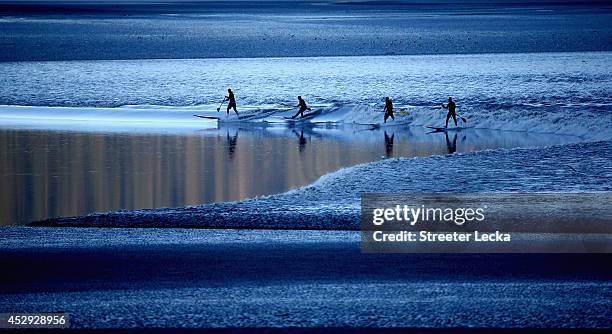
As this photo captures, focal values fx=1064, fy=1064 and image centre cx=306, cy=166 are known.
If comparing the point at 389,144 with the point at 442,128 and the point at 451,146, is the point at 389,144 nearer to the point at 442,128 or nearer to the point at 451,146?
the point at 451,146

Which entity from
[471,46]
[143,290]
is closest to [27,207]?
[143,290]

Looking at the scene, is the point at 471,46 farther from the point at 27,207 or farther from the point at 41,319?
the point at 41,319

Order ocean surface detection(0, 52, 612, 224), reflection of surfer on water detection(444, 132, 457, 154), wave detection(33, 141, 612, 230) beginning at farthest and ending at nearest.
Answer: reflection of surfer on water detection(444, 132, 457, 154), ocean surface detection(0, 52, 612, 224), wave detection(33, 141, 612, 230)

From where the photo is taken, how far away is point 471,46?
10112 cm

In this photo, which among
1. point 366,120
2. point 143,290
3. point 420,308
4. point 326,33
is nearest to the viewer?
point 420,308

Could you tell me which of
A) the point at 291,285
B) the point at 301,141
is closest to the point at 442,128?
the point at 301,141

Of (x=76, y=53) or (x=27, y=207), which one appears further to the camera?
(x=76, y=53)

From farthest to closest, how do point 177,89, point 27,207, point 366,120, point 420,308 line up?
point 177,89, point 366,120, point 27,207, point 420,308

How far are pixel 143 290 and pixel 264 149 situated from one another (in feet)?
56.4

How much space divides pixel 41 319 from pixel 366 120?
26.6 m

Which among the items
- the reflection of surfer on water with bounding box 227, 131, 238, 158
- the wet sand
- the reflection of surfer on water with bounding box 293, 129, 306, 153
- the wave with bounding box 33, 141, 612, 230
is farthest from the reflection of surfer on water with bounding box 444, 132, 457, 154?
the wet sand

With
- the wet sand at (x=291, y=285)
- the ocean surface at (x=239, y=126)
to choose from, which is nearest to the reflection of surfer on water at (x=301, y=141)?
the ocean surface at (x=239, y=126)

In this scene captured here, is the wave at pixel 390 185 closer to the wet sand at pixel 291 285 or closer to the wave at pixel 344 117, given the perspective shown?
the wet sand at pixel 291 285

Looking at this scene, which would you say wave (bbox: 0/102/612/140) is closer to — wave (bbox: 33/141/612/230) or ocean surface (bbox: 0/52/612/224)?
ocean surface (bbox: 0/52/612/224)
